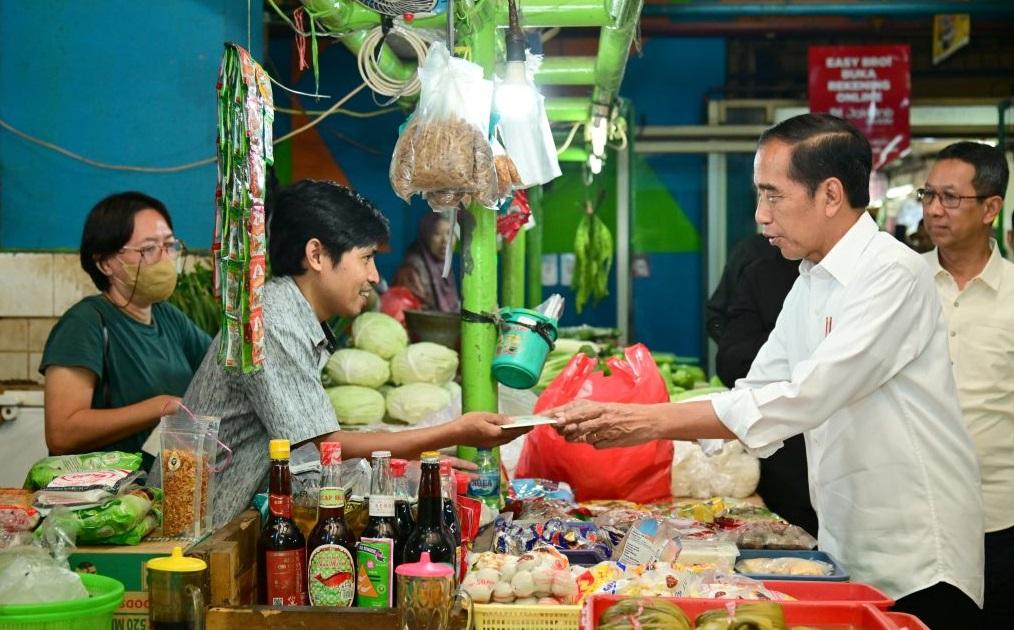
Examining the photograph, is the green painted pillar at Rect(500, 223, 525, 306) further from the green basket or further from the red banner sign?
the green basket

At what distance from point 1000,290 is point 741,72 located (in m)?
6.47

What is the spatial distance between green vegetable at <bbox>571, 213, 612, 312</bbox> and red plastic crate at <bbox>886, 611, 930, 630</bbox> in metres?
6.54

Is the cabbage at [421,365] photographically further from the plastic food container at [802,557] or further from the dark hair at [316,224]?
the plastic food container at [802,557]

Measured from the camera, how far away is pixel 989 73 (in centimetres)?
995

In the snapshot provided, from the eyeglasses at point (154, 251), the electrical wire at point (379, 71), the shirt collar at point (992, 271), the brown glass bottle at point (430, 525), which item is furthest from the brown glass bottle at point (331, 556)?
the shirt collar at point (992, 271)

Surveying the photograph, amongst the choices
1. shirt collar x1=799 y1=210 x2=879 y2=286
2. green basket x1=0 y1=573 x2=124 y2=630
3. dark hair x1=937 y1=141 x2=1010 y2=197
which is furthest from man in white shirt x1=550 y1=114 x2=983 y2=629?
green basket x1=0 y1=573 x2=124 y2=630

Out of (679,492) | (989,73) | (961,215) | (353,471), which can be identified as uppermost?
(989,73)

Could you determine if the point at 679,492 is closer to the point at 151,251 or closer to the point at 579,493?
the point at 579,493

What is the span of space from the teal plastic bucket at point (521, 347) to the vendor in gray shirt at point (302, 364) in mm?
312

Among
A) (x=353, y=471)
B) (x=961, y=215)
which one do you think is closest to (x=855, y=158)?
(x=961, y=215)

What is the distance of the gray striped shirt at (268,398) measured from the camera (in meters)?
2.83

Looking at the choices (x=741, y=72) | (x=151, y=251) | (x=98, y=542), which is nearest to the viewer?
(x=98, y=542)

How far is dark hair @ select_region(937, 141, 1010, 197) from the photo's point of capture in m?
3.90

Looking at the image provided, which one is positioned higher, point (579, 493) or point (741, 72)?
point (741, 72)
